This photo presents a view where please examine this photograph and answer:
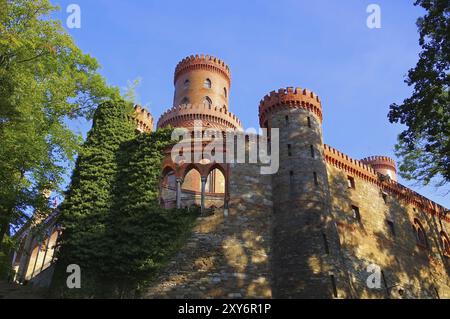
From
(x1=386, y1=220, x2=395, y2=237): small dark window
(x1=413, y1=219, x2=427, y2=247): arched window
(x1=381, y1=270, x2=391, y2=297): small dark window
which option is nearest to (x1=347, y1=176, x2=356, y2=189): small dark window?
(x1=386, y1=220, x2=395, y2=237): small dark window

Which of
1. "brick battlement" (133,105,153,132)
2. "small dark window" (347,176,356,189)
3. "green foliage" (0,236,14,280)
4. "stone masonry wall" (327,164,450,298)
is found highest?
"brick battlement" (133,105,153,132)

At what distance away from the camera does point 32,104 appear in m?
16.5

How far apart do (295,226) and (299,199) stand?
1394mm

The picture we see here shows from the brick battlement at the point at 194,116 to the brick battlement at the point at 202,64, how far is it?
5.33 metres

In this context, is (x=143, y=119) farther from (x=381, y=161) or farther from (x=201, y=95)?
(x=381, y=161)

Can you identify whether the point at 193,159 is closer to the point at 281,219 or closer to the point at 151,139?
the point at 151,139

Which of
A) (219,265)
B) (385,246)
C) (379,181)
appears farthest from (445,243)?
(219,265)

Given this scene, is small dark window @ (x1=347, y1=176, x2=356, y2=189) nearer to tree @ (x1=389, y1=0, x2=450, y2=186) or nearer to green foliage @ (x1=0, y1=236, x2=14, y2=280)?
tree @ (x1=389, y1=0, x2=450, y2=186)

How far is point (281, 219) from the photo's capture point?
20.1m

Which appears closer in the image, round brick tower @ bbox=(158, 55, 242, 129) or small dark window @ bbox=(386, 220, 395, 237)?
small dark window @ bbox=(386, 220, 395, 237)

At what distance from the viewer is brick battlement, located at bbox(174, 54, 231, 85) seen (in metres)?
35.9

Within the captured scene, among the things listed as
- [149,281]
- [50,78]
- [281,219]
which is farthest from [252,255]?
[50,78]

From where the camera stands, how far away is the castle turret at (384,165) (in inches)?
1736

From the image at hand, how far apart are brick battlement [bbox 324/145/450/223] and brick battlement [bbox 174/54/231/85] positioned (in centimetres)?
1464
